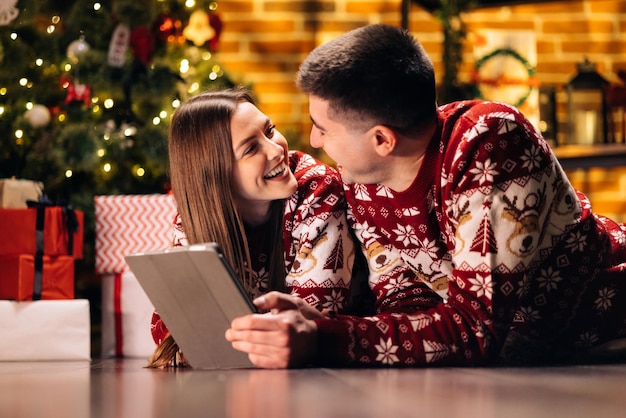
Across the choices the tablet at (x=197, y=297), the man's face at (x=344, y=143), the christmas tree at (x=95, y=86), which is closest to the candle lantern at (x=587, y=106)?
the christmas tree at (x=95, y=86)

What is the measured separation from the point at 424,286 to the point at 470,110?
1.40 ft

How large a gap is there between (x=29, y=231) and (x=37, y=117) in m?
0.46

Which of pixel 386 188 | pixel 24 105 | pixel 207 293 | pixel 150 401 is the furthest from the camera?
pixel 24 105

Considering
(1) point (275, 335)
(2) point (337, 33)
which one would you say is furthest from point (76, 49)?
(1) point (275, 335)

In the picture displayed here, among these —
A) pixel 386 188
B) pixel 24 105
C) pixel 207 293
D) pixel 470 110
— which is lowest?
pixel 207 293

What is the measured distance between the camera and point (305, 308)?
1.69 m

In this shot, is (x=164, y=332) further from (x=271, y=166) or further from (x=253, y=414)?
(x=253, y=414)

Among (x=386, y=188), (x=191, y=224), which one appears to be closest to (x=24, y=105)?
(x=191, y=224)

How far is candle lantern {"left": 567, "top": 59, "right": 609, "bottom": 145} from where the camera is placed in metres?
3.63

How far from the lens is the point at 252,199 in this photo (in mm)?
2080

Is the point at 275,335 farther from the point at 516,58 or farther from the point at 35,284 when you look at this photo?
the point at 516,58

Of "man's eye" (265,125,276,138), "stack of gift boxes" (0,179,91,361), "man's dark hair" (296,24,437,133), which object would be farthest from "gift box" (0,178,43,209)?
"man's dark hair" (296,24,437,133)

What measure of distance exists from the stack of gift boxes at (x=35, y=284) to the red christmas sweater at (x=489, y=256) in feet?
4.52

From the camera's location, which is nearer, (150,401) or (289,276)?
(150,401)
